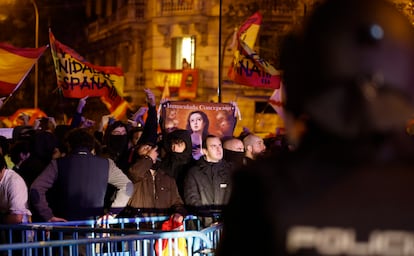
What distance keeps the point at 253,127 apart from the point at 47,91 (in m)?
14.6

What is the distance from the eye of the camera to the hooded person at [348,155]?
248 centimetres

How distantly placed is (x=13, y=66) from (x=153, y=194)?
5526 mm

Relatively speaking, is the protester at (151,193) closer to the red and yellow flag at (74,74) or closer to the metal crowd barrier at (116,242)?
the metal crowd barrier at (116,242)

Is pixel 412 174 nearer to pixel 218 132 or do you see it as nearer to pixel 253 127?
pixel 218 132

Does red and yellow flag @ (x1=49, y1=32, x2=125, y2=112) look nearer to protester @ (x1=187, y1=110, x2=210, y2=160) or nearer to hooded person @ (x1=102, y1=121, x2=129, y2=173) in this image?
protester @ (x1=187, y1=110, x2=210, y2=160)

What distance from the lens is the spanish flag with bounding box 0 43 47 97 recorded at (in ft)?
46.6

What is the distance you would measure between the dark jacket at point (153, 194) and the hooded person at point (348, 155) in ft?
24.4

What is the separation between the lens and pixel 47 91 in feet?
174

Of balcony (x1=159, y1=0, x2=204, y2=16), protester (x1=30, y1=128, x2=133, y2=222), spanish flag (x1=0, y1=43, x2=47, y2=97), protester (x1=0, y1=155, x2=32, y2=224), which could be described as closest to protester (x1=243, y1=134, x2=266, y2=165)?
protester (x1=30, y1=128, x2=133, y2=222)

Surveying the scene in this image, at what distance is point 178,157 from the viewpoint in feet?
35.4

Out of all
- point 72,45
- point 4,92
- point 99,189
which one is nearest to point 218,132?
point 4,92

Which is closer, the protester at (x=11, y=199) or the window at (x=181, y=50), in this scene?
the protester at (x=11, y=199)

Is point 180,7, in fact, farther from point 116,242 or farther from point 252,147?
point 116,242

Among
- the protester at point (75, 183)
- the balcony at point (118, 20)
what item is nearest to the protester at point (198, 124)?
the protester at point (75, 183)
